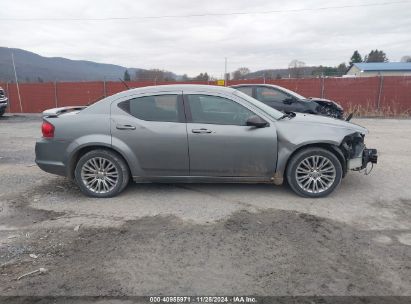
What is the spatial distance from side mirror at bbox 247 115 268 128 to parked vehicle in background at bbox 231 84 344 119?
508 centimetres

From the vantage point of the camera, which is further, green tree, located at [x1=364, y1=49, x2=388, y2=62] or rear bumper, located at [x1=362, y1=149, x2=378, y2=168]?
green tree, located at [x1=364, y1=49, x2=388, y2=62]

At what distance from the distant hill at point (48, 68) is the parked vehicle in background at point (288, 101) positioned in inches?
→ 1237

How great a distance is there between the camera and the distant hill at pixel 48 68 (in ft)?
163

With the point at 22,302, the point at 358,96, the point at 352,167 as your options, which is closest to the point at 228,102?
the point at 352,167

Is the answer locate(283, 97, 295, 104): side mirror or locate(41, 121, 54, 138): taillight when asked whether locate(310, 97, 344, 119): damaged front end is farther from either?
locate(41, 121, 54, 138): taillight

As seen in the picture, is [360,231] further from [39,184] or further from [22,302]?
[39,184]

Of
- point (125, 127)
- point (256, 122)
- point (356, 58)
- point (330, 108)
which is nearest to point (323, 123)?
point (256, 122)

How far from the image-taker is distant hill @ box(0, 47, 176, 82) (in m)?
49.7

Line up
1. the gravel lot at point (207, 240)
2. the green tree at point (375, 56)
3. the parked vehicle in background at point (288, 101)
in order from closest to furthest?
the gravel lot at point (207, 240)
the parked vehicle in background at point (288, 101)
the green tree at point (375, 56)

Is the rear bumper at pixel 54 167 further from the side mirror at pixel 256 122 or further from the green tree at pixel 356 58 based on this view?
the green tree at pixel 356 58

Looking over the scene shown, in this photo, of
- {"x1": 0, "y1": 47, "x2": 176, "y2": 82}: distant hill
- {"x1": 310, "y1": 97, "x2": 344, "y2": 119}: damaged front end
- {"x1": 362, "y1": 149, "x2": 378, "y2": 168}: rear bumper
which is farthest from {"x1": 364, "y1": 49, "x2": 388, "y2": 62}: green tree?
{"x1": 362, "y1": 149, "x2": 378, "y2": 168}: rear bumper

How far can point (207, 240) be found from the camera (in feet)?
12.2

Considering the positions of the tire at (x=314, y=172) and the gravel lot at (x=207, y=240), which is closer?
the gravel lot at (x=207, y=240)

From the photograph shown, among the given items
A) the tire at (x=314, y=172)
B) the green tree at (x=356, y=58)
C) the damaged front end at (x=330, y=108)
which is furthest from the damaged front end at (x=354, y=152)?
the green tree at (x=356, y=58)
